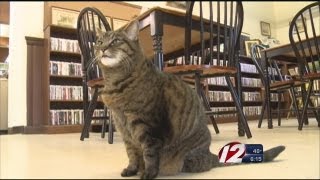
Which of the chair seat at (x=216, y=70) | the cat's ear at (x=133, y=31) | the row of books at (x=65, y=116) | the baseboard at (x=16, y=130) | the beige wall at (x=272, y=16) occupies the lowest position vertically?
the baseboard at (x=16, y=130)

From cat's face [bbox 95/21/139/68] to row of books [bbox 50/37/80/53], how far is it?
133 inches

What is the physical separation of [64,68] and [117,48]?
136 inches

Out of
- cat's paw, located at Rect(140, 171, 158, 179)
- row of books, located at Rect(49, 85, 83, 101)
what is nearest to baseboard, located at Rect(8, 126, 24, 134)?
row of books, located at Rect(49, 85, 83, 101)

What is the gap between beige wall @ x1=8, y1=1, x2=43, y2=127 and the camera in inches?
161

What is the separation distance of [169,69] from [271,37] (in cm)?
627

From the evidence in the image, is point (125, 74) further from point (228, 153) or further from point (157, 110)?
point (228, 153)

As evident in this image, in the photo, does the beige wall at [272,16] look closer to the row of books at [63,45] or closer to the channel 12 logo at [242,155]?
the row of books at [63,45]

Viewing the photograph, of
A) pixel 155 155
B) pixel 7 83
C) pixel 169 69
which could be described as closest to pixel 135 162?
pixel 155 155

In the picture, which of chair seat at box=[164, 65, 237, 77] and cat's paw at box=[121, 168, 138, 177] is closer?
cat's paw at box=[121, 168, 138, 177]

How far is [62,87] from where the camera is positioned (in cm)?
419

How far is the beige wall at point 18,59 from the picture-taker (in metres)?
4.10

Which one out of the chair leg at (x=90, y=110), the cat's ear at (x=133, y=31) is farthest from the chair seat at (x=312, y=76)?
the cat's ear at (x=133, y=31)

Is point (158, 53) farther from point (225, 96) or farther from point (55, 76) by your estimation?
point (225, 96)

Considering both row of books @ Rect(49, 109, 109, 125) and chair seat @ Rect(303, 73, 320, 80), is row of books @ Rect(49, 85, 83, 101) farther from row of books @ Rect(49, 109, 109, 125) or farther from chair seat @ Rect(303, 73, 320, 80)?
chair seat @ Rect(303, 73, 320, 80)
